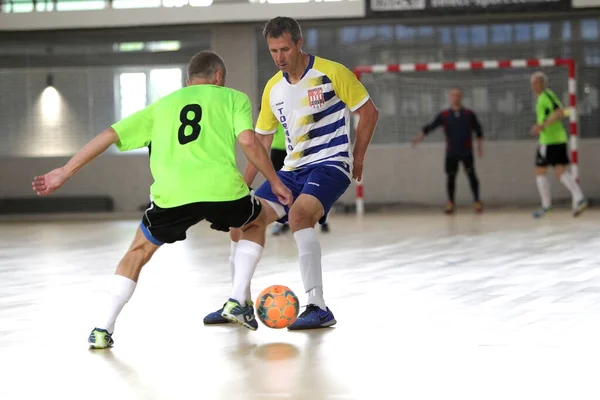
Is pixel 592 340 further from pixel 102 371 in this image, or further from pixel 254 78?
pixel 254 78

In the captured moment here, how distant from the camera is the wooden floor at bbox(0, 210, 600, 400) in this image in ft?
13.5

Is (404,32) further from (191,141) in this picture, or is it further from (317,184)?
(191,141)

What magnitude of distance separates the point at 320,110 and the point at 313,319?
1122 millimetres

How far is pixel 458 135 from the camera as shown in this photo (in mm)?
16672

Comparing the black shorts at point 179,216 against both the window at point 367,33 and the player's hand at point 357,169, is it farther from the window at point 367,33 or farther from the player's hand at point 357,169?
the window at point 367,33

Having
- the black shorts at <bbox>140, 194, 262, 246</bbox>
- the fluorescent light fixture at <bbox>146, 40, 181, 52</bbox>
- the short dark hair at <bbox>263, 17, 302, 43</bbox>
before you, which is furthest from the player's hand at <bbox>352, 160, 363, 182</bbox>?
the fluorescent light fixture at <bbox>146, 40, 181, 52</bbox>

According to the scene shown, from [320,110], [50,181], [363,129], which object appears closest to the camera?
[50,181]

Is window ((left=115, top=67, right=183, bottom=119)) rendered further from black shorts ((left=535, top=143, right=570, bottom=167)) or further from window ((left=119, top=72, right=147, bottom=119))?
black shorts ((left=535, top=143, right=570, bottom=167))

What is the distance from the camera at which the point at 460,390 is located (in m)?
3.95

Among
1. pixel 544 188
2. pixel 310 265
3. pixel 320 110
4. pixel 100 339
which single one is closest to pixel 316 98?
pixel 320 110

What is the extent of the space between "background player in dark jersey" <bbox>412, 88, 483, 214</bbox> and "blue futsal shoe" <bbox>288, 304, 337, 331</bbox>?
11191 millimetres

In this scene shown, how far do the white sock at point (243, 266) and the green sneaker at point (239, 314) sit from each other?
0.05 m

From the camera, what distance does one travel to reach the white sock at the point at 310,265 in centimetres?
571

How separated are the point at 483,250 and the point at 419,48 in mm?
8707
